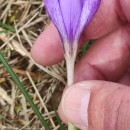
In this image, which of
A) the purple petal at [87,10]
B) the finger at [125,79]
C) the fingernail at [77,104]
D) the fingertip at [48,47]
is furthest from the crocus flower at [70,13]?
the finger at [125,79]

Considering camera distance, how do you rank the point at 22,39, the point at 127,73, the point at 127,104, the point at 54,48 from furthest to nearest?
the point at 22,39, the point at 127,73, the point at 54,48, the point at 127,104

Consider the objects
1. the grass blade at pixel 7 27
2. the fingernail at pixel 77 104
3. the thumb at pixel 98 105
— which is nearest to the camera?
the thumb at pixel 98 105

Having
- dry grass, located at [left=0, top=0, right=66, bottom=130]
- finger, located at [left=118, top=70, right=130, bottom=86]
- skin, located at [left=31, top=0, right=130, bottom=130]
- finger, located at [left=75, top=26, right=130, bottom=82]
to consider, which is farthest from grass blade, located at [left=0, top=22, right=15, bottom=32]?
finger, located at [left=118, top=70, right=130, bottom=86]

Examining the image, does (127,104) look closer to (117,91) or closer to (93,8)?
(117,91)

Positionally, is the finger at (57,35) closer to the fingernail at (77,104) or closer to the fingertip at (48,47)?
the fingertip at (48,47)

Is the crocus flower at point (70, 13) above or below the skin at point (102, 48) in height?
above

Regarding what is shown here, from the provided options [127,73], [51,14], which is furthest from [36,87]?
[51,14]

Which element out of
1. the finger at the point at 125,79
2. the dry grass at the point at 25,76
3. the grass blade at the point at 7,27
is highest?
the grass blade at the point at 7,27

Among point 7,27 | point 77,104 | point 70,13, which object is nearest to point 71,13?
point 70,13
